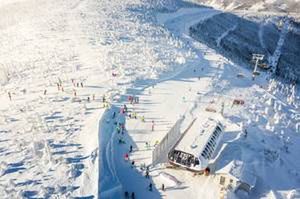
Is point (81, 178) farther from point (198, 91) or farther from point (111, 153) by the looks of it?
point (198, 91)

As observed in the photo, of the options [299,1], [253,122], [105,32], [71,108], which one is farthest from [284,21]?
[71,108]

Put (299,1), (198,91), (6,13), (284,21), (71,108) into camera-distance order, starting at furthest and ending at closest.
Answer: (299,1), (284,21), (6,13), (198,91), (71,108)

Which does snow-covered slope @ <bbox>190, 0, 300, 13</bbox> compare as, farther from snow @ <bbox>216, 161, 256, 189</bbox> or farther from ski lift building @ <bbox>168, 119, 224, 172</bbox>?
snow @ <bbox>216, 161, 256, 189</bbox>

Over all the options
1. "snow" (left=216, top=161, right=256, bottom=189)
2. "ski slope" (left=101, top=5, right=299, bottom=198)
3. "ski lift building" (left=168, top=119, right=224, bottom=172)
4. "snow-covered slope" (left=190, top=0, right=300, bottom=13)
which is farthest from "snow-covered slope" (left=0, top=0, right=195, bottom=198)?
"snow-covered slope" (left=190, top=0, right=300, bottom=13)

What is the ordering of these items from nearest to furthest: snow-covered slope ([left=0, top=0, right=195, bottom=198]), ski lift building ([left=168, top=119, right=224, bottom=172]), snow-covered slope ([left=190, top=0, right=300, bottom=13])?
snow-covered slope ([left=0, top=0, right=195, bottom=198]), ski lift building ([left=168, top=119, right=224, bottom=172]), snow-covered slope ([left=190, top=0, right=300, bottom=13])

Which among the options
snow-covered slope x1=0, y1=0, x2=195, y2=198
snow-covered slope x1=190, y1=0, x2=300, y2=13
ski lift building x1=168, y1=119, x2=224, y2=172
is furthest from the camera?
snow-covered slope x1=190, y1=0, x2=300, y2=13

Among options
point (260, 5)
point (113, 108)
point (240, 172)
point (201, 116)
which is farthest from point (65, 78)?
point (260, 5)
